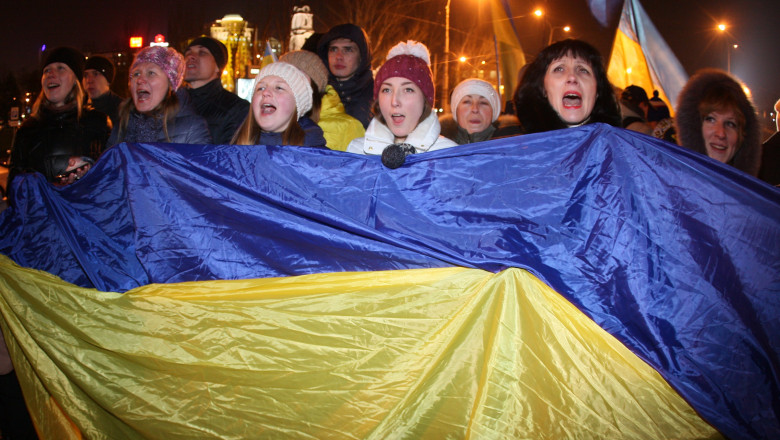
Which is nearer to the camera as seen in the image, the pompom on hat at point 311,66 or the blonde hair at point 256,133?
the blonde hair at point 256,133

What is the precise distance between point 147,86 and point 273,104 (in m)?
1.12

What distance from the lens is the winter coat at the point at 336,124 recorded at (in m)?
3.83

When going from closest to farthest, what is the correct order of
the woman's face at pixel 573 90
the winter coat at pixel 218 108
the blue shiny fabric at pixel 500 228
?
the blue shiny fabric at pixel 500 228 < the woman's face at pixel 573 90 < the winter coat at pixel 218 108

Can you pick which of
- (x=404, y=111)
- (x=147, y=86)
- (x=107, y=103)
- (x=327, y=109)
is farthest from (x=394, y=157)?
(x=107, y=103)

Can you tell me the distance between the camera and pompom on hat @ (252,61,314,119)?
10.1ft

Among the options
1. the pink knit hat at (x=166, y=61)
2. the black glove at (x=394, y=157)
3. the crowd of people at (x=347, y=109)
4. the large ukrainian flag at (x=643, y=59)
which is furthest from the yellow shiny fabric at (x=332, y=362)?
the large ukrainian flag at (x=643, y=59)

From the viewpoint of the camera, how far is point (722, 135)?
3.06m

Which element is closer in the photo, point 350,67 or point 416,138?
point 416,138

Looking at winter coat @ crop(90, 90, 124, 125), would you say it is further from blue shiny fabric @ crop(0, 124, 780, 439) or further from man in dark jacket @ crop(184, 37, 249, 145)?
blue shiny fabric @ crop(0, 124, 780, 439)

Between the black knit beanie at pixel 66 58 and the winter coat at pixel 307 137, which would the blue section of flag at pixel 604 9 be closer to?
the winter coat at pixel 307 137

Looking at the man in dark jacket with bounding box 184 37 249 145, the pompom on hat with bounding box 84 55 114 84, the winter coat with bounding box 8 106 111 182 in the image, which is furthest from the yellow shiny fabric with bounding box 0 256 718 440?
the pompom on hat with bounding box 84 55 114 84

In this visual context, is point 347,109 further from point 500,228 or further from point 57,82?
point 500,228

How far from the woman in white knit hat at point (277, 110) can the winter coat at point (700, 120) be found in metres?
2.48

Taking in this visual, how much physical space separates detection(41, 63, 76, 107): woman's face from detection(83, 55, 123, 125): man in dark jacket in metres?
1.44
